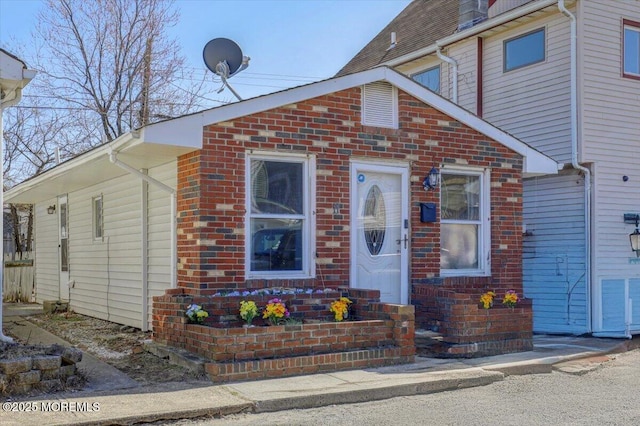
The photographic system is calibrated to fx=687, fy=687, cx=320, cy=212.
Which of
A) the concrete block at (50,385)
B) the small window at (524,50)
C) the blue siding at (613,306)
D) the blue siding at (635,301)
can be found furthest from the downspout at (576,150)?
the concrete block at (50,385)

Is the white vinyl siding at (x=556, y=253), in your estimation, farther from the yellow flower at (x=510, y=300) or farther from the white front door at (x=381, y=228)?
the white front door at (x=381, y=228)

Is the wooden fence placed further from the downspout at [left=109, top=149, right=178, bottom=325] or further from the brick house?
the downspout at [left=109, top=149, right=178, bottom=325]

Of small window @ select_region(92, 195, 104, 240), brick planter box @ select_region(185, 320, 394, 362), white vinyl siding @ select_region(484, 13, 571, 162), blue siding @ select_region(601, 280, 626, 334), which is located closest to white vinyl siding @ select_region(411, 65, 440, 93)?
white vinyl siding @ select_region(484, 13, 571, 162)

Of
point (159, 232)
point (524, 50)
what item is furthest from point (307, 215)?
point (524, 50)

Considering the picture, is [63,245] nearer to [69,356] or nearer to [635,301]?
[69,356]

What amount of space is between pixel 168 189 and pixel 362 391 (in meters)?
3.95

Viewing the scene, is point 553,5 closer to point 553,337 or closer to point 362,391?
point 553,337

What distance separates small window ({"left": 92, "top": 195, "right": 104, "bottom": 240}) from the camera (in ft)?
42.1

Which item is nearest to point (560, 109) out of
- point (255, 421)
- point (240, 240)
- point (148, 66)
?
point (240, 240)

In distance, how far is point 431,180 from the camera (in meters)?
10.1

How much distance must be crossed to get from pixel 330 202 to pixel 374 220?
0.84 m

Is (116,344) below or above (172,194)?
below

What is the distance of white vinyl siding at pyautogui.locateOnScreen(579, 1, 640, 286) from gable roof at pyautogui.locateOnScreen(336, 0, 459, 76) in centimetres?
378

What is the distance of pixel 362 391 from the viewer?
679 cm
